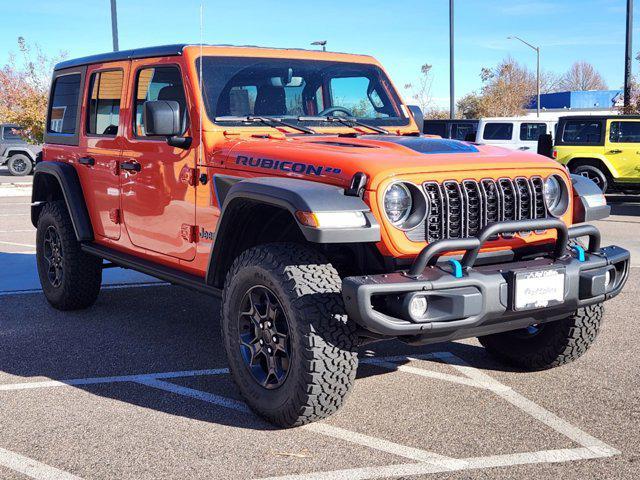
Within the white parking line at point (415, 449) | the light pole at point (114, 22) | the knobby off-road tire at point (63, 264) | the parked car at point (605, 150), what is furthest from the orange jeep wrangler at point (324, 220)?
the light pole at point (114, 22)

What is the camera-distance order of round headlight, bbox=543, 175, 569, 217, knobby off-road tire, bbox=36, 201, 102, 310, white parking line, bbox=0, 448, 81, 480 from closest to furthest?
white parking line, bbox=0, 448, 81, 480 < round headlight, bbox=543, 175, 569, 217 < knobby off-road tire, bbox=36, 201, 102, 310

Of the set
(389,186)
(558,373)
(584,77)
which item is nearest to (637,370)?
(558,373)

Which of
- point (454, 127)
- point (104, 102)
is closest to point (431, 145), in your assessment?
point (104, 102)

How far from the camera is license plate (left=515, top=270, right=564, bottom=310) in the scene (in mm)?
3766

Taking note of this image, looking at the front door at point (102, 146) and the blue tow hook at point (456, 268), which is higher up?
the front door at point (102, 146)

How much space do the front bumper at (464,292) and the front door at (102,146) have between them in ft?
8.75

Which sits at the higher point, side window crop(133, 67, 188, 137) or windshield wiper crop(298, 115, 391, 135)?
side window crop(133, 67, 188, 137)

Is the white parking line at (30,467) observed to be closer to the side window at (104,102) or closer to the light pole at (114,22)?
the side window at (104,102)

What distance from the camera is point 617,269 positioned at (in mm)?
4316

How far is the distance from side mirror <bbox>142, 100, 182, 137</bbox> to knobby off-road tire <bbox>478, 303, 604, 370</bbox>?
236cm

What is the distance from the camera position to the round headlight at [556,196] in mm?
4391

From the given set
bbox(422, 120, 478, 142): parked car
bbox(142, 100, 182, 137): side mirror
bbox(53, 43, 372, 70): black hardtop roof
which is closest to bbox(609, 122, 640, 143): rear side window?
bbox(422, 120, 478, 142): parked car

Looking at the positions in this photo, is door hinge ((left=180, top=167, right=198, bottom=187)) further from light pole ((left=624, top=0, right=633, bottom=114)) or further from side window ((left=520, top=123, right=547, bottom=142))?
light pole ((left=624, top=0, right=633, bottom=114))

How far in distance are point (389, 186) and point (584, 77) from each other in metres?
97.7
